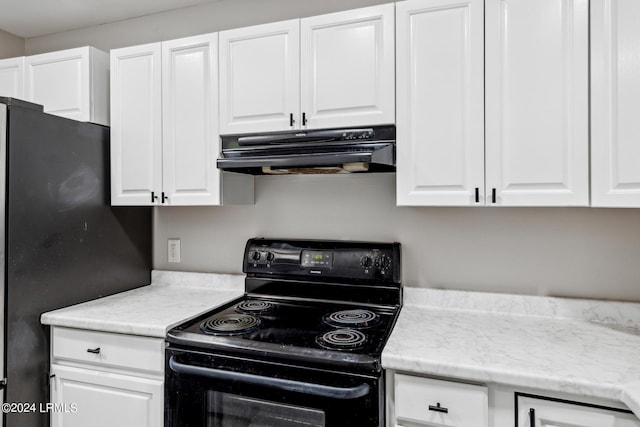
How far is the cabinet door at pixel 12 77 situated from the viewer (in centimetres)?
212

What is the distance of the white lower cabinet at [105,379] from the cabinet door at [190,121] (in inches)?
27.5

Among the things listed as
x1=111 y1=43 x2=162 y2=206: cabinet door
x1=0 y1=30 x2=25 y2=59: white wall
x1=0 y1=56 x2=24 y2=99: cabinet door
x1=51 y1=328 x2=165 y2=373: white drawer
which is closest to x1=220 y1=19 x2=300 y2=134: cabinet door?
Result: x1=111 y1=43 x2=162 y2=206: cabinet door

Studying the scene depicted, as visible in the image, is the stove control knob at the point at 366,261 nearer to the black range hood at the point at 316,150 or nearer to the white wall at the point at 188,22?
the black range hood at the point at 316,150

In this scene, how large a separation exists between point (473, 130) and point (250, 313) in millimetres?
1225

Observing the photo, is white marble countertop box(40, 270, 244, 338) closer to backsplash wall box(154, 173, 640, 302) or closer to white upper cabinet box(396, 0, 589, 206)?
backsplash wall box(154, 173, 640, 302)

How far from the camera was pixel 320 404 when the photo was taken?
4.21 ft

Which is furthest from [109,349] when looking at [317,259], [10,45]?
[10,45]

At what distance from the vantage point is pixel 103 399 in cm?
161

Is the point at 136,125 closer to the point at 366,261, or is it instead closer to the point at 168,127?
the point at 168,127

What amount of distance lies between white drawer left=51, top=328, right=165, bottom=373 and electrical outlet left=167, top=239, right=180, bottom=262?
0.72 meters

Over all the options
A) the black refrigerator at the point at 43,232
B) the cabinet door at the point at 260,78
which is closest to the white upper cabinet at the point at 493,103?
the cabinet door at the point at 260,78

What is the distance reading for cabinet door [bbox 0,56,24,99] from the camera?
2.12m

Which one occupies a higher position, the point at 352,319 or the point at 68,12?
the point at 68,12

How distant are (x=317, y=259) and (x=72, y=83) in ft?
5.20
